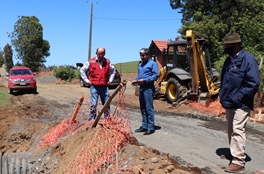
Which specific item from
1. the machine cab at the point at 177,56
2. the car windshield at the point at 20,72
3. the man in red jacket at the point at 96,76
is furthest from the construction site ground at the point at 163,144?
the car windshield at the point at 20,72

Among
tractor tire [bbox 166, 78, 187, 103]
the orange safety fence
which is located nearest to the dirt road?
the orange safety fence

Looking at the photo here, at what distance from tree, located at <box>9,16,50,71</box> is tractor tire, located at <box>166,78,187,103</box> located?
33718 mm

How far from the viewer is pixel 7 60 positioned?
68.0m

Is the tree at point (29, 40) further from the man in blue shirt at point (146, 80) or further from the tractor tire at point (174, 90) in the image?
the man in blue shirt at point (146, 80)

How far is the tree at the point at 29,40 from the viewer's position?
147ft

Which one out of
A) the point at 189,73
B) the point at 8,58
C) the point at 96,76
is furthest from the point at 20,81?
the point at 8,58

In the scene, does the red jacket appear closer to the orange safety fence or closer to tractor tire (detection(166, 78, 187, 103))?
the orange safety fence

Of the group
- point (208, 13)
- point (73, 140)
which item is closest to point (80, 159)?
point (73, 140)

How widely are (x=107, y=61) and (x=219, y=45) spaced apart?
16.6 metres

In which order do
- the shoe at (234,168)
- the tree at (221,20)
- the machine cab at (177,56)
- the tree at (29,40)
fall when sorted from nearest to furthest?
the shoe at (234,168) → the machine cab at (177,56) → the tree at (221,20) → the tree at (29,40)

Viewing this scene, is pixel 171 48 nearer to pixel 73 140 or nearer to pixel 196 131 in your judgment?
pixel 196 131

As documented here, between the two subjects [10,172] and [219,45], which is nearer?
[10,172]

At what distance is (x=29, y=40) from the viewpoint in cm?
4450

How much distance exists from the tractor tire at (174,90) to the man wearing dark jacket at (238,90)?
910 cm
